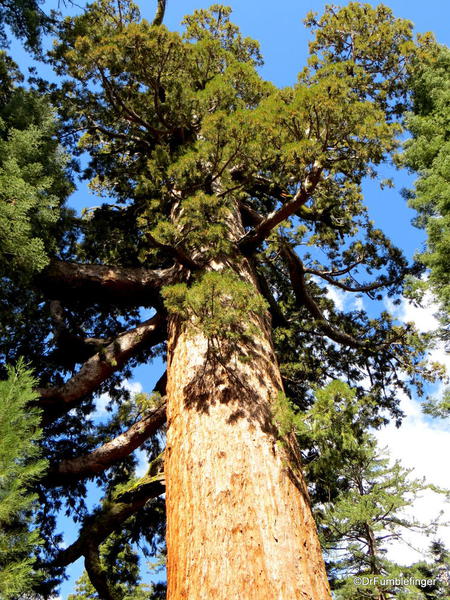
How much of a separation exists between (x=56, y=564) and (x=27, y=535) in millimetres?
3120

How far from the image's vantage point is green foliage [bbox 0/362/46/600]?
2084 millimetres

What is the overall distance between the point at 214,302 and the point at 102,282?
2.40 metres

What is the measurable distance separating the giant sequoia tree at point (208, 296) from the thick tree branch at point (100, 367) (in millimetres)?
23

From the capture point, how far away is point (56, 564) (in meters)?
4.75

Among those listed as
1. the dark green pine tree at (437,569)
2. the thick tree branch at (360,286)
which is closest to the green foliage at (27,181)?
the thick tree branch at (360,286)

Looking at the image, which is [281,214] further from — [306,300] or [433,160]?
[433,160]

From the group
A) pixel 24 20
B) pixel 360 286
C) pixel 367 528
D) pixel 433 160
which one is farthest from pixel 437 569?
pixel 24 20

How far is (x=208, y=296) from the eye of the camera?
356 cm

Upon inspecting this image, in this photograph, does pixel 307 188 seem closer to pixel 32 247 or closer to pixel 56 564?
pixel 32 247

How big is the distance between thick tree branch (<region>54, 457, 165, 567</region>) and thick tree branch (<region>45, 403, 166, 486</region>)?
0.38m

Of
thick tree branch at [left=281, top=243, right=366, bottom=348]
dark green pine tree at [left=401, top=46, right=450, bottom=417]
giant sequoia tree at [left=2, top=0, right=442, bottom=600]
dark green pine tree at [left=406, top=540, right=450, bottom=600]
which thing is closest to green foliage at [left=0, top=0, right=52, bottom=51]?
giant sequoia tree at [left=2, top=0, right=442, bottom=600]

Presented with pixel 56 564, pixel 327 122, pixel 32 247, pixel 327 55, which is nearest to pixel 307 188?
pixel 327 122

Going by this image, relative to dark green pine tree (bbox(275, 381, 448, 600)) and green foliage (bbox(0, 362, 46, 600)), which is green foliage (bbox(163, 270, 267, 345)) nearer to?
green foliage (bbox(0, 362, 46, 600))

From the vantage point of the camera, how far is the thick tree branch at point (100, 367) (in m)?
4.89
